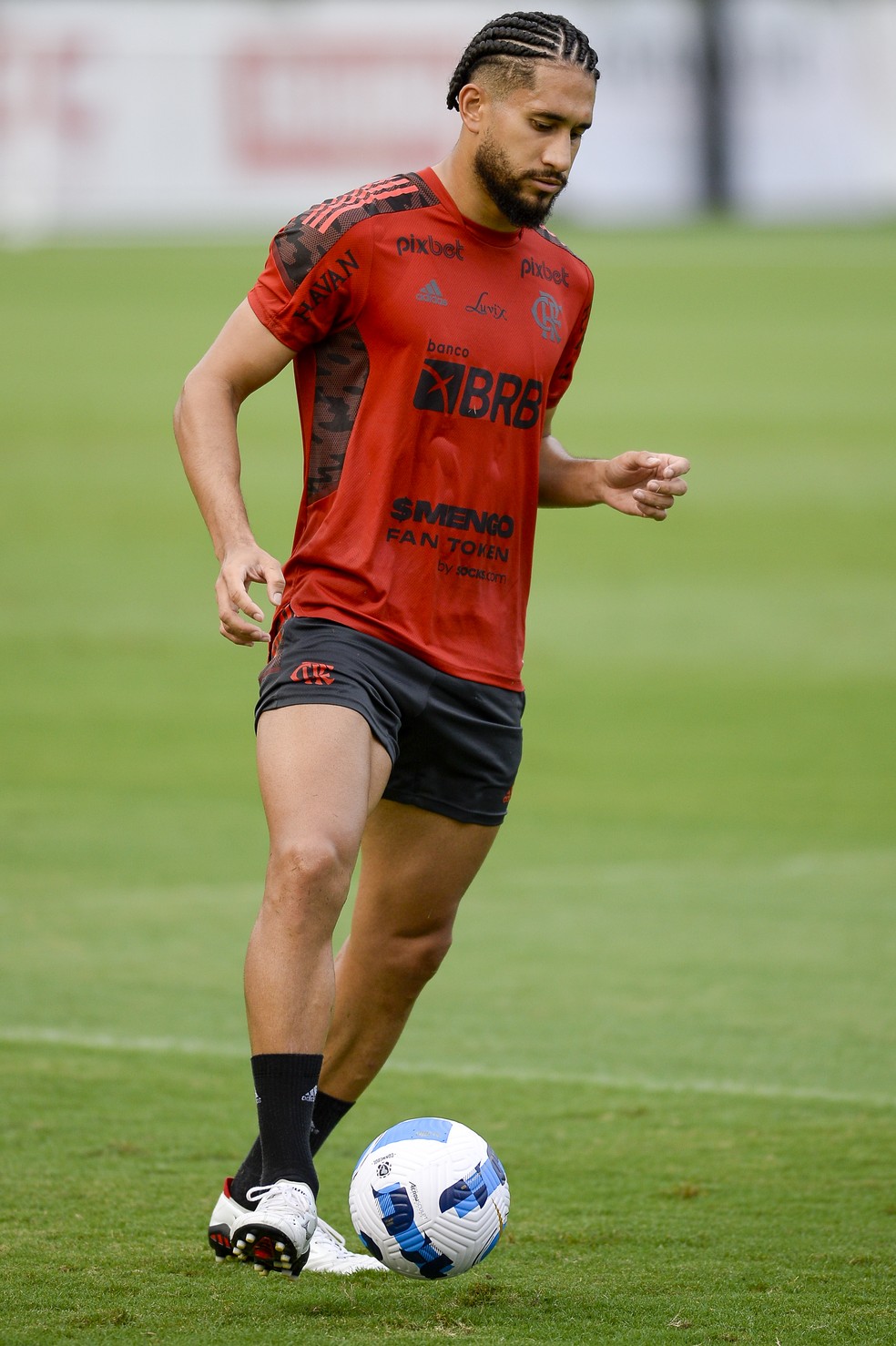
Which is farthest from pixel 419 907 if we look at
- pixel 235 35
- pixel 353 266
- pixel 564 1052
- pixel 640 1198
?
pixel 235 35

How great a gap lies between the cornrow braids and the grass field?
262 centimetres

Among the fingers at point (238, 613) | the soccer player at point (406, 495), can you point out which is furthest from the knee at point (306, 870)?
the fingers at point (238, 613)

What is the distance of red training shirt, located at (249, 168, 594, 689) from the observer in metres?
4.07

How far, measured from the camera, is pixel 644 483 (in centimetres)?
455

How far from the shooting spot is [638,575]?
16.5 metres

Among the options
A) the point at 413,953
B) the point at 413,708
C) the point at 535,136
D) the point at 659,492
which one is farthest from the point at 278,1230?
the point at 535,136

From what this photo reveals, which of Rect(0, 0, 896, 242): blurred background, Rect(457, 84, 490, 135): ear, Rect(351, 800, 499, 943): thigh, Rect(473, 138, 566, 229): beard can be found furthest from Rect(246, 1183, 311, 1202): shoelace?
Rect(0, 0, 896, 242): blurred background

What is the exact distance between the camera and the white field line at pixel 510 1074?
5781 millimetres

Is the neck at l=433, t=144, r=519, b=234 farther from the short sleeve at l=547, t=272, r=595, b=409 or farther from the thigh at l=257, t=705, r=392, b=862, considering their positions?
the thigh at l=257, t=705, r=392, b=862

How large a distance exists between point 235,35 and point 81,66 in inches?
97.3

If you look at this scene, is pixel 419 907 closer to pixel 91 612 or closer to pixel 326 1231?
pixel 326 1231

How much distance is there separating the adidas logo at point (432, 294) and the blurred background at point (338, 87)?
2620 centimetres

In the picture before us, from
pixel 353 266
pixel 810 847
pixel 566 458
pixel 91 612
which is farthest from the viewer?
pixel 91 612

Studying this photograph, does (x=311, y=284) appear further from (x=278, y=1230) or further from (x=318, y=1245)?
(x=318, y=1245)
